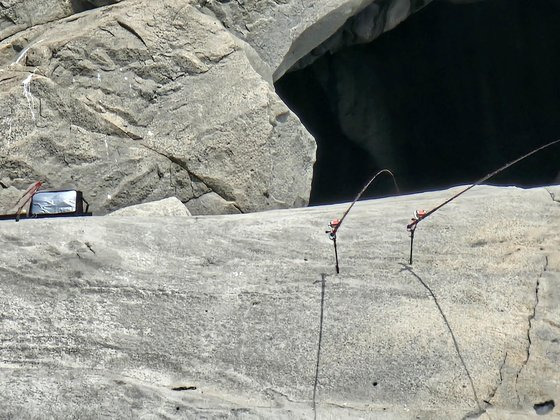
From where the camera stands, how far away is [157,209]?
4.05 meters

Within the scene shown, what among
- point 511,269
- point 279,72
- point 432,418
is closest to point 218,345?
point 432,418

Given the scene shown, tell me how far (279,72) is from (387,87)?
182cm

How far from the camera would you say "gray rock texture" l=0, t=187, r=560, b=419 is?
10.4 feet

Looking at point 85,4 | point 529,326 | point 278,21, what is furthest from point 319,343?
point 85,4

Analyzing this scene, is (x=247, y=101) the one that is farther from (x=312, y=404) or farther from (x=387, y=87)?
(x=387, y=87)

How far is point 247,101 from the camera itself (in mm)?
4340

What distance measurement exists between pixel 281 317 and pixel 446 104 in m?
3.52

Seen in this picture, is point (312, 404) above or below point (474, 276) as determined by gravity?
below

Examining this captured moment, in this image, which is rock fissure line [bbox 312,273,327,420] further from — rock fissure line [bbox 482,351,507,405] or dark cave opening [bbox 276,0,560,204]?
dark cave opening [bbox 276,0,560,204]

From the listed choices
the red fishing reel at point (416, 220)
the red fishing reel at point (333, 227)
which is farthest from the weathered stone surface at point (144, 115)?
the red fishing reel at point (416, 220)

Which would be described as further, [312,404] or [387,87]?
[387,87]

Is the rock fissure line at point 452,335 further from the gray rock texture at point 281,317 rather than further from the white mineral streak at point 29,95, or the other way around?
the white mineral streak at point 29,95

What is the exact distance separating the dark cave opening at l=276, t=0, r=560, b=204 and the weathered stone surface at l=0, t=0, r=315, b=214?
78.6 inches

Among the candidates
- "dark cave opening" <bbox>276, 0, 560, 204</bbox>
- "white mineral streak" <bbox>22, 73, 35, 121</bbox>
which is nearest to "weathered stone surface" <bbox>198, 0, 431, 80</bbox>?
"white mineral streak" <bbox>22, 73, 35, 121</bbox>
